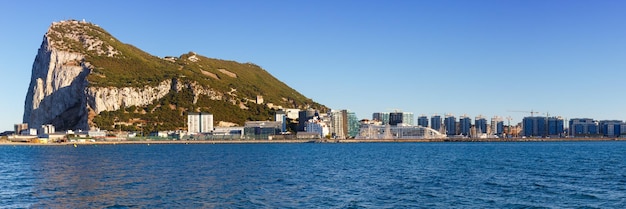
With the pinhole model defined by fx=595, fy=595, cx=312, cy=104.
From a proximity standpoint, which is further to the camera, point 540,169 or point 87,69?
point 87,69

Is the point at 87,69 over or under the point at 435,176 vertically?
over

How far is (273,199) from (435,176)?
18.4 meters

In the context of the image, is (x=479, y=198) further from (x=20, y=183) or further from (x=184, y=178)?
(x=20, y=183)

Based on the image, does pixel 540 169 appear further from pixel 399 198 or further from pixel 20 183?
pixel 20 183

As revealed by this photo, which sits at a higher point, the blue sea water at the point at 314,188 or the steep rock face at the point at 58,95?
the steep rock face at the point at 58,95

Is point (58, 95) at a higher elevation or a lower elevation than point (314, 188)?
higher

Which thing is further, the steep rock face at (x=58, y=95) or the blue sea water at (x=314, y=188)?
the steep rock face at (x=58, y=95)

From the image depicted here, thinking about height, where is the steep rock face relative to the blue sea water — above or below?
above

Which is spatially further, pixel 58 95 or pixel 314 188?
pixel 58 95

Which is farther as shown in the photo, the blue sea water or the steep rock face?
the steep rock face

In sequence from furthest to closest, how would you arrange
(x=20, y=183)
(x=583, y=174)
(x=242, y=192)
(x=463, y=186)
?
1. (x=583, y=174)
2. (x=20, y=183)
3. (x=463, y=186)
4. (x=242, y=192)

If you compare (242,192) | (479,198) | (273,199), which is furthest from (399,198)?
(242,192)

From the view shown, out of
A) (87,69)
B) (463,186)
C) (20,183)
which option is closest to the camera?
(463,186)

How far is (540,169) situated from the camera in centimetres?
5375
